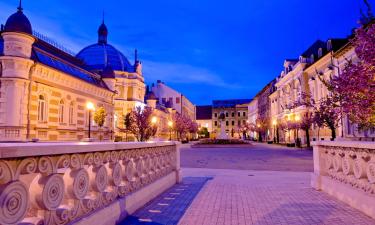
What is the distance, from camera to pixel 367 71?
8336 mm

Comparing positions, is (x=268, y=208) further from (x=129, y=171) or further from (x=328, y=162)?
(x=129, y=171)

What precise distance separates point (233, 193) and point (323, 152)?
2.75 meters

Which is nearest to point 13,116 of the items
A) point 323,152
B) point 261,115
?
point 323,152

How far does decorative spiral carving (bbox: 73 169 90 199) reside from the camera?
4037 mm

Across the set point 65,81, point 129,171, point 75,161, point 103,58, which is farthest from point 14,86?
point 103,58

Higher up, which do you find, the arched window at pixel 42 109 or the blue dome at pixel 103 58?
the blue dome at pixel 103 58

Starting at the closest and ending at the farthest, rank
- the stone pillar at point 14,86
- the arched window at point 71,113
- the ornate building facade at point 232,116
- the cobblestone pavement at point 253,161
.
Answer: the cobblestone pavement at point 253,161
the stone pillar at point 14,86
the arched window at point 71,113
the ornate building facade at point 232,116

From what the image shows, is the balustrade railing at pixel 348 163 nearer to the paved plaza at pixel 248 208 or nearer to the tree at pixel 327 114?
the paved plaza at pixel 248 208

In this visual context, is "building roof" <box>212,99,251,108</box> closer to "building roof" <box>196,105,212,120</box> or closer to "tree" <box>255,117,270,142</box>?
"building roof" <box>196,105,212,120</box>

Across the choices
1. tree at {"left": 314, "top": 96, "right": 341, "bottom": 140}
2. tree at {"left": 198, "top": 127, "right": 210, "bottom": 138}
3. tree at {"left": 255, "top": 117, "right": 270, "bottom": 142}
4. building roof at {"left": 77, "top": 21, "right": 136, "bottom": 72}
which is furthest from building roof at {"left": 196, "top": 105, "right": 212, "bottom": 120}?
tree at {"left": 314, "top": 96, "right": 341, "bottom": 140}

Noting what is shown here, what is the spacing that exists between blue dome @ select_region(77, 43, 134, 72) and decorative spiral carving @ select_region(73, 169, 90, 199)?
47.4m

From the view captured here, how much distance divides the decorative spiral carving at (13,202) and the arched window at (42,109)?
79.9 ft

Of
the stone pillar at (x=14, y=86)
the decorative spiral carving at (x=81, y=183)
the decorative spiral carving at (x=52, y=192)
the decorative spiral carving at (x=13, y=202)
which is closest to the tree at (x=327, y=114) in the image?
the decorative spiral carving at (x=81, y=183)

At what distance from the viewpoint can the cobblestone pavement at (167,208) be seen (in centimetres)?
564
